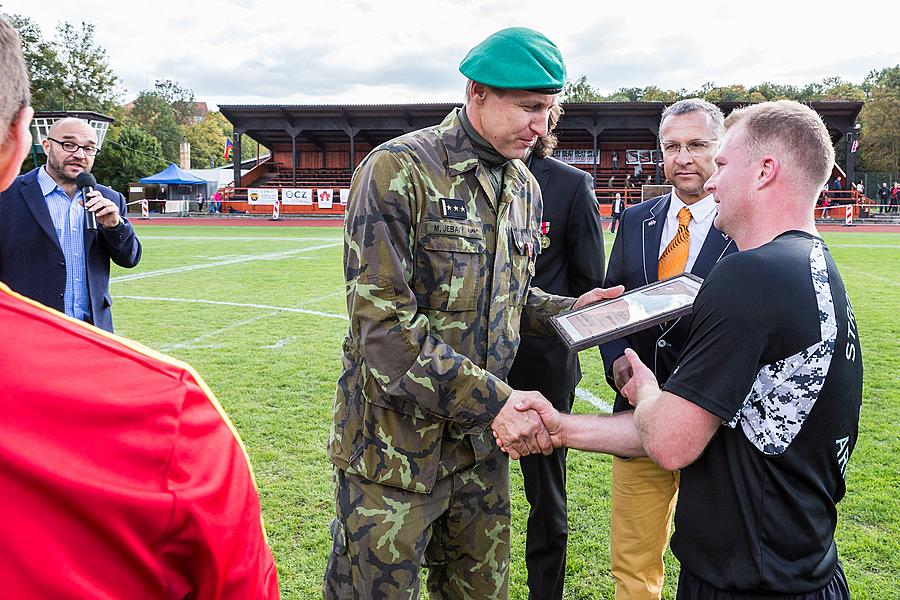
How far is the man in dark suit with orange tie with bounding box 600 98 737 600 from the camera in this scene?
330 centimetres

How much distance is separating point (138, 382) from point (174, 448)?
0.10 meters

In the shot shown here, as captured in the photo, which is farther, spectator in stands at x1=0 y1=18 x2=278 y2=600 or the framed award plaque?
the framed award plaque

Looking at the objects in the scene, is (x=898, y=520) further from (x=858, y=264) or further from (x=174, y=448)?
(x=858, y=264)

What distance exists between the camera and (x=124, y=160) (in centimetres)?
5459

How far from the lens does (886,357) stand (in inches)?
329

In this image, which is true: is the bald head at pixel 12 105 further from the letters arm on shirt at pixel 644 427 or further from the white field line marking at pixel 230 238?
the white field line marking at pixel 230 238

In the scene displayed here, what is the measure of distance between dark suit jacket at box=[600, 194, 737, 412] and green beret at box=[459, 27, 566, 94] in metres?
1.18

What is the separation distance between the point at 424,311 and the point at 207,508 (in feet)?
5.23

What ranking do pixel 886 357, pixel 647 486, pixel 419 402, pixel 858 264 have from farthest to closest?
pixel 858 264
pixel 886 357
pixel 647 486
pixel 419 402

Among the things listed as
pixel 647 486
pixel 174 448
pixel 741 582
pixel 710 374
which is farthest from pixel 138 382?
pixel 647 486

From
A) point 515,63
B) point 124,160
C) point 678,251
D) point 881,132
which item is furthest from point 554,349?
point 881,132

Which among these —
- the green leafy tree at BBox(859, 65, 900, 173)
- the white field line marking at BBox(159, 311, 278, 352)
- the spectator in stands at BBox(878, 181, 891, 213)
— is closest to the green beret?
the white field line marking at BBox(159, 311, 278, 352)

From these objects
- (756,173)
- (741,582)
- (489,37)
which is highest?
(489,37)

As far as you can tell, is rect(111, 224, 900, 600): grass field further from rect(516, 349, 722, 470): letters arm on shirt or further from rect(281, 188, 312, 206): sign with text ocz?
rect(281, 188, 312, 206): sign with text ocz
